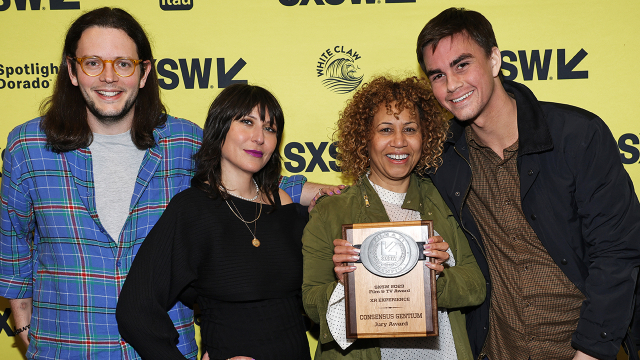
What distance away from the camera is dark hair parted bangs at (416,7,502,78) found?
227 centimetres

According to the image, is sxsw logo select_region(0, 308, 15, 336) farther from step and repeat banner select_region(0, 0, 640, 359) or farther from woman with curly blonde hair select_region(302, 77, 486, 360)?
woman with curly blonde hair select_region(302, 77, 486, 360)

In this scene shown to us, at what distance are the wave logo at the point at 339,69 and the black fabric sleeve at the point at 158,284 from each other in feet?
4.63

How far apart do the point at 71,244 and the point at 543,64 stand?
2.95 meters

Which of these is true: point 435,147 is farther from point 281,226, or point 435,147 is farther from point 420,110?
point 281,226

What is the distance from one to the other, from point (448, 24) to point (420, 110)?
432 millimetres

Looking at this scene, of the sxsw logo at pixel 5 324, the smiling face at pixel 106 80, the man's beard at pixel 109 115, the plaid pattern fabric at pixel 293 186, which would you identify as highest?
the smiling face at pixel 106 80

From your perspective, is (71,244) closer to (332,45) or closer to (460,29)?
(332,45)

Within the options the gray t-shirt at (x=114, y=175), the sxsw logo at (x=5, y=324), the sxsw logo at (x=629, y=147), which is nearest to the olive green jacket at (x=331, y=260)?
the gray t-shirt at (x=114, y=175)

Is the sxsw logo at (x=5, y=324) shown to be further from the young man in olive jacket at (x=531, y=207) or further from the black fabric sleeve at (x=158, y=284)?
the young man in olive jacket at (x=531, y=207)

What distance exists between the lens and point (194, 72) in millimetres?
3092

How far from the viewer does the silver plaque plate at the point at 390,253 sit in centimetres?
190

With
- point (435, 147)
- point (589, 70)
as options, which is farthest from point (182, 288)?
point (589, 70)

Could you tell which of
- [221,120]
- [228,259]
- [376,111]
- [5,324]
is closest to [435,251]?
[376,111]

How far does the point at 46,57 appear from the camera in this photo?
307cm
